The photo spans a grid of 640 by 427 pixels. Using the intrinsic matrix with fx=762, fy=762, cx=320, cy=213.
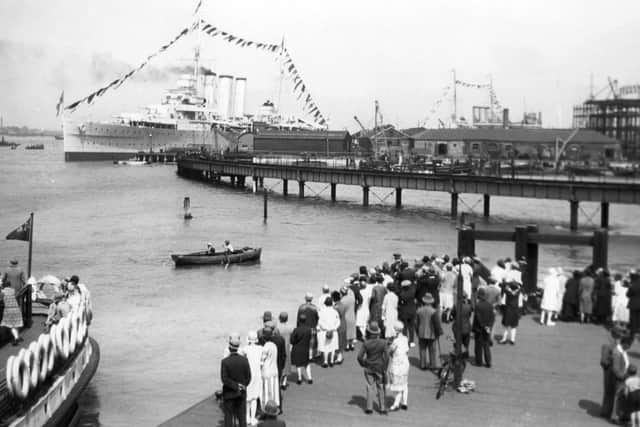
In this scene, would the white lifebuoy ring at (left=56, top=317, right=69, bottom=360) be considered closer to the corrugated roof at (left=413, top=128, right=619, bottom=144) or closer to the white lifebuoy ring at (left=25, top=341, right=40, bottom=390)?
the white lifebuoy ring at (left=25, top=341, right=40, bottom=390)

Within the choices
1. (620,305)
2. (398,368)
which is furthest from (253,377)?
(620,305)

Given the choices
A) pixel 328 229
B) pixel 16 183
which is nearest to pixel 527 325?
pixel 328 229

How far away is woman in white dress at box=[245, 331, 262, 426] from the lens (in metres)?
11.5

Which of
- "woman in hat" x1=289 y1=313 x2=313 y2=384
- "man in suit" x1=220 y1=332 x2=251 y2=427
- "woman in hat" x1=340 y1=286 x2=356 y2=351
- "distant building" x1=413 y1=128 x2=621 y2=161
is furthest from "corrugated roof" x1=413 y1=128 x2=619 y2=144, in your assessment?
"man in suit" x1=220 y1=332 x2=251 y2=427

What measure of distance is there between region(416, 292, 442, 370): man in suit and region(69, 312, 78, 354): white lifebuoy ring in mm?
6306

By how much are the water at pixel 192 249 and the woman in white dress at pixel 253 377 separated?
501 cm

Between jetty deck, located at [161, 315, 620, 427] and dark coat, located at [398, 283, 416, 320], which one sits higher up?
dark coat, located at [398, 283, 416, 320]

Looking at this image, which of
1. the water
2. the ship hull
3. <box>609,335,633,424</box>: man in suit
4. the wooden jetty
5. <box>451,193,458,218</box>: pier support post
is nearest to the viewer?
<box>609,335,633,424</box>: man in suit

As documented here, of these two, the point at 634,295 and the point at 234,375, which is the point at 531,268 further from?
the point at 234,375

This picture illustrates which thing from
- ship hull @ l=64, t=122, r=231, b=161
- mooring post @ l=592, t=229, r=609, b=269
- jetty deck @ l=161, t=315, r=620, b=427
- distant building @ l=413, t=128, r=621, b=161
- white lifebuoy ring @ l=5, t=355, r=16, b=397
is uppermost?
ship hull @ l=64, t=122, r=231, b=161

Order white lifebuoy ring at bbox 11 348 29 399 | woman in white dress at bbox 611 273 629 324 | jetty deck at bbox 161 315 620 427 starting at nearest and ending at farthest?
white lifebuoy ring at bbox 11 348 29 399, jetty deck at bbox 161 315 620 427, woman in white dress at bbox 611 273 629 324

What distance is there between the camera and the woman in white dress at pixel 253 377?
11531 millimetres

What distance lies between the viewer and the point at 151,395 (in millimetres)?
17500

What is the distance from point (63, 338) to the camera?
13227mm
